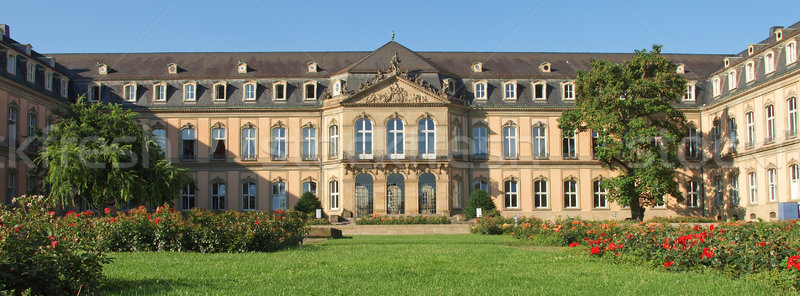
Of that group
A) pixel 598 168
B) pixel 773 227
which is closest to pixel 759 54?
pixel 598 168

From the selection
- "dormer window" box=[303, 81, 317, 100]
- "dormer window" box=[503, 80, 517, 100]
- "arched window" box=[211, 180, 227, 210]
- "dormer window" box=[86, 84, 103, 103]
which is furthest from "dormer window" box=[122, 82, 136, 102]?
"dormer window" box=[503, 80, 517, 100]

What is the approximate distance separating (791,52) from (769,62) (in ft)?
8.55

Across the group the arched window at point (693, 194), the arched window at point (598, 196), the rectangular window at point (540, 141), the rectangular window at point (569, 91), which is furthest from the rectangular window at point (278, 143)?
the arched window at point (693, 194)

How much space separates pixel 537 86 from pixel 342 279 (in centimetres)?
4088

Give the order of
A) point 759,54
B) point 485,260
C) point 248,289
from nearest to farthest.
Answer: point 248,289
point 485,260
point 759,54

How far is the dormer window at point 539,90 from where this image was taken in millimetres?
52625

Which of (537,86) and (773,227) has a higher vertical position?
(537,86)

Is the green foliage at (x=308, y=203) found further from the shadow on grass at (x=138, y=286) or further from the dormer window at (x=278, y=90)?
the shadow on grass at (x=138, y=286)

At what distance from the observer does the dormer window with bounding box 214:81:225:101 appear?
171 feet

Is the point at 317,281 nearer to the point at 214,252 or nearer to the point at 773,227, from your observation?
the point at 214,252

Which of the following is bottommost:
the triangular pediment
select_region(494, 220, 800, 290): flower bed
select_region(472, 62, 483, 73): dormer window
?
select_region(494, 220, 800, 290): flower bed

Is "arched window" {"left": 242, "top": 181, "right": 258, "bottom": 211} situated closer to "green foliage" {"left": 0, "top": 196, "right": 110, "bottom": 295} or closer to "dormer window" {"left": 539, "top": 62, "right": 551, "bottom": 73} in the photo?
"dormer window" {"left": 539, "top": 62, "right": 551, "bottom": 73}

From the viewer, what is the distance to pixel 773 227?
18.2 meters

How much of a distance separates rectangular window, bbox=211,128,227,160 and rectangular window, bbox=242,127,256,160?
1.25m
